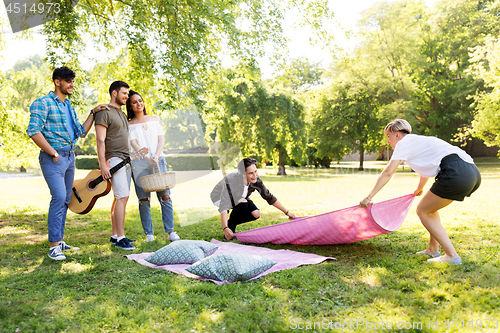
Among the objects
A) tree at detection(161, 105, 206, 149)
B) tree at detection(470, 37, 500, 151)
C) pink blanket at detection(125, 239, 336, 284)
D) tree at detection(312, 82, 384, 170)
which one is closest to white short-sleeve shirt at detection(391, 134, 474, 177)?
pink blanket at detection(125, 239, 336, 284)

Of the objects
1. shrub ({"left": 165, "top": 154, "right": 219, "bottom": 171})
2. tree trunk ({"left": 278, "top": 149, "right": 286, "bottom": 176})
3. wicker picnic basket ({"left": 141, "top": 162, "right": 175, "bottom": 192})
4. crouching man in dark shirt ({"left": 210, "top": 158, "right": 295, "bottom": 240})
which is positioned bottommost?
tree trunk ({"left": 278, "top": 149, "right": 286, "bottom": 176})

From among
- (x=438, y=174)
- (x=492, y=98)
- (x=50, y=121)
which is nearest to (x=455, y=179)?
(x=438, y=174)

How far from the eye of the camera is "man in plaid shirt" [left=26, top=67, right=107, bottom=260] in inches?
143

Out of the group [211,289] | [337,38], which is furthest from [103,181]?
[337,38]

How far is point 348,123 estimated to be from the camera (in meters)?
24.1

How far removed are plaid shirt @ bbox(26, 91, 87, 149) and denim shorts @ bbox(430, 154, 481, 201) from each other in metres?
3.93

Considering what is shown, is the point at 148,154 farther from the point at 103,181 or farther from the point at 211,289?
the point at 211,289

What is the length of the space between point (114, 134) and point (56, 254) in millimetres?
1500

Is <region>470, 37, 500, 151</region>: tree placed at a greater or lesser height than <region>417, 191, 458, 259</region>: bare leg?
greater

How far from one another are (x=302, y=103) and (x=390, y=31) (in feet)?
29.6

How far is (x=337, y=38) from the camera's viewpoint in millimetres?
8250

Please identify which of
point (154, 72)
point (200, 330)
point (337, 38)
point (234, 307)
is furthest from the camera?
point (337, 38)

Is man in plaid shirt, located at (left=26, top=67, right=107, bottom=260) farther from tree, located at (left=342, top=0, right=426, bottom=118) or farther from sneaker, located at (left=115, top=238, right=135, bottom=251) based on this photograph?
tree, located at (left=342, top=0, right=426, bottom=118)

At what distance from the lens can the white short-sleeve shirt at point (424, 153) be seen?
3.17 metres
